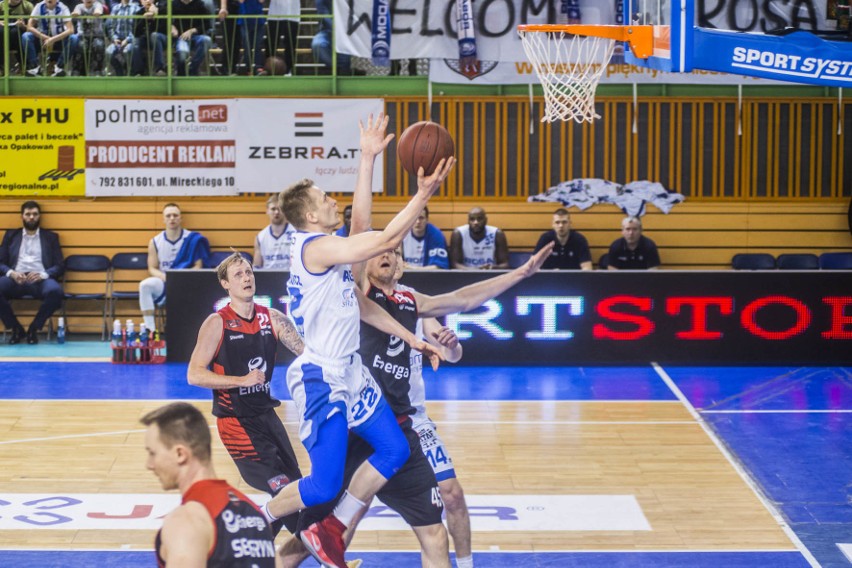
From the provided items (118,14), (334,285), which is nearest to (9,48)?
(118,14)

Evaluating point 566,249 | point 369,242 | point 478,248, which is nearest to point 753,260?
point 566,249

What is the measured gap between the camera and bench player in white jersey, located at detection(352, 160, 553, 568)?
6699 millimetres

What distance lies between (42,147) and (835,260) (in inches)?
445

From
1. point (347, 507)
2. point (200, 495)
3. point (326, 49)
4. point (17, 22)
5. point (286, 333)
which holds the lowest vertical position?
point (347, 507)

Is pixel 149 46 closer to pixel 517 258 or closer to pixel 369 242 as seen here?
pixel 517 258

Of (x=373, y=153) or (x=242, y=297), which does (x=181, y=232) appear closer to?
(x=242, y=297)

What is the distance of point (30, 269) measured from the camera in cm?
1620

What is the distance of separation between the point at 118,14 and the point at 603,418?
963cm

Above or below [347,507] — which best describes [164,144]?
above

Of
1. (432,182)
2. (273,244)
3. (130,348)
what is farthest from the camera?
(273,244)

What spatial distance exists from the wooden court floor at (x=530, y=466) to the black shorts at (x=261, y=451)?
3.65 ft

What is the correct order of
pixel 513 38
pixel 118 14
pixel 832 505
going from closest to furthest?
pixel 832 505 → pixel 513 38 → pixel 118 14

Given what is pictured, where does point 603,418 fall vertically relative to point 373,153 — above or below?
below

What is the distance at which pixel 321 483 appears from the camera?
20.0ft
